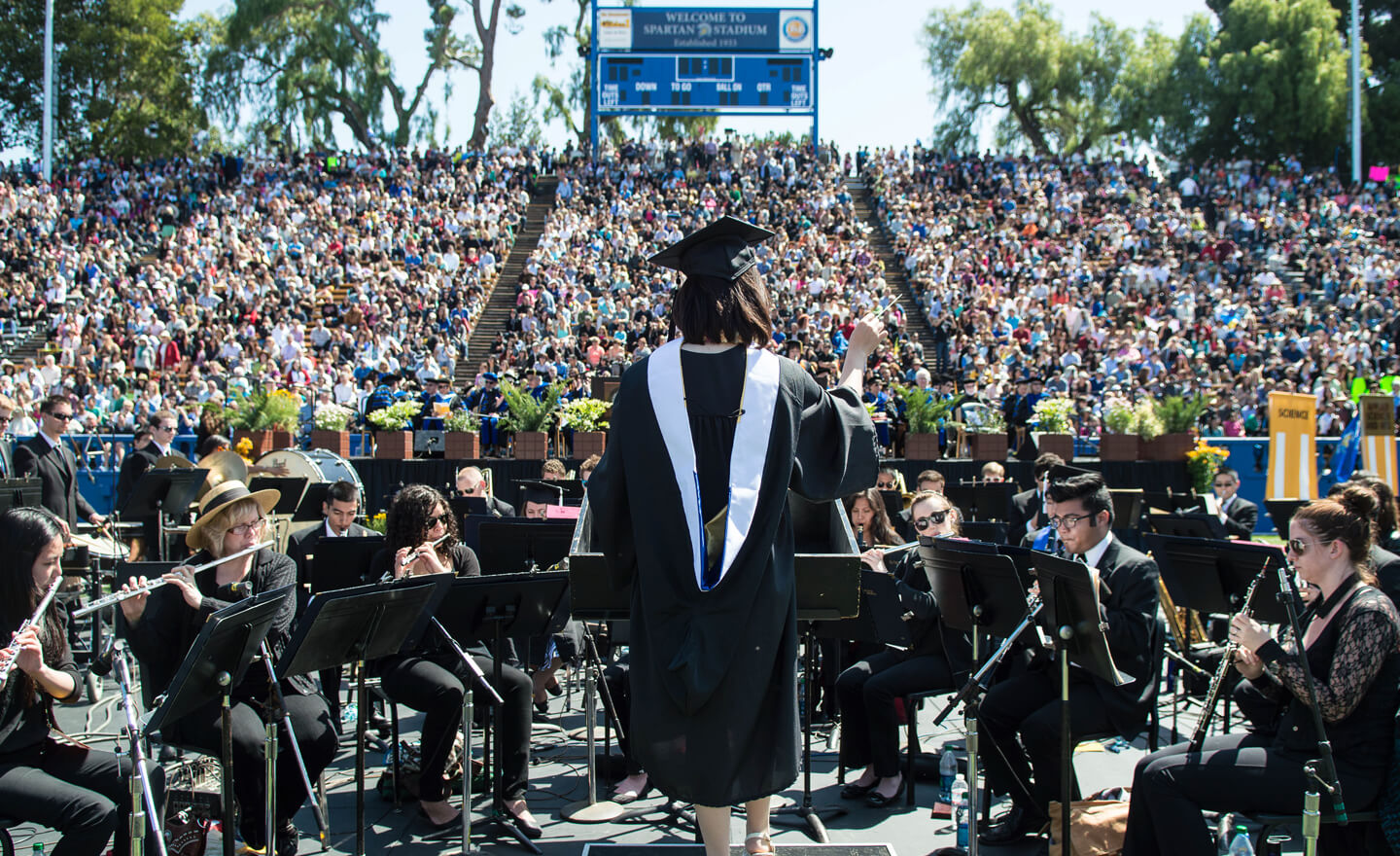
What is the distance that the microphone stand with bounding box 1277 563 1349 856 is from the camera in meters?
3.78

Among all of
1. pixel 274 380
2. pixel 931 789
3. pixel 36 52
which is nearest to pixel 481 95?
pixel 36 52

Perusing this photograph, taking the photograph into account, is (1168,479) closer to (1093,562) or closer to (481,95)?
(1093,562)

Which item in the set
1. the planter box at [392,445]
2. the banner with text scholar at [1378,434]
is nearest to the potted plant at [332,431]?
the planter box at [392,445]

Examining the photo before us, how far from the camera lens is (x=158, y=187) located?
32.9 m

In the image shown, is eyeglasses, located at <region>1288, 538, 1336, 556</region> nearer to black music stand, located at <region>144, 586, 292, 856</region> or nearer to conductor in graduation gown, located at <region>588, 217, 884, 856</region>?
conductor in graduation gown, located at <region>588, 217, 884, 856</region>

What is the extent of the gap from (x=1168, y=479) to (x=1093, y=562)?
40.3ft

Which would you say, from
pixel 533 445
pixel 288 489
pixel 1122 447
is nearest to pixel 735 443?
pixel 288 489

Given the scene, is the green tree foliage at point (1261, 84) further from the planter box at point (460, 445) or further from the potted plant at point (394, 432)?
the potted plant at point (394, 432)

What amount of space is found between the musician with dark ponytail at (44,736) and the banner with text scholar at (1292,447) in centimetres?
1447

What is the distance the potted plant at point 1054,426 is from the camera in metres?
17.1

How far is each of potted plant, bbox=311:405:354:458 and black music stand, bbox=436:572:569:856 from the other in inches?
497

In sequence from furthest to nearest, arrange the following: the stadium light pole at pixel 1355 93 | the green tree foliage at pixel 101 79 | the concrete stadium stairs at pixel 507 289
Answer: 1. the green tree foliage at pixel 101 79
2. the stadium light pole at pixel 1355 93
3. the concrete stadium stairs at pixel 507 289

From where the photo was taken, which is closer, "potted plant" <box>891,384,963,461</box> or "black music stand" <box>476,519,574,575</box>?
"black music stand" <box>476,519,574,575</box>

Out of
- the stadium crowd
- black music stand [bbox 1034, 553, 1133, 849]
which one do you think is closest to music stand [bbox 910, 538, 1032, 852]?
black music stand [bbox 1034, 553, 1133, 849]
